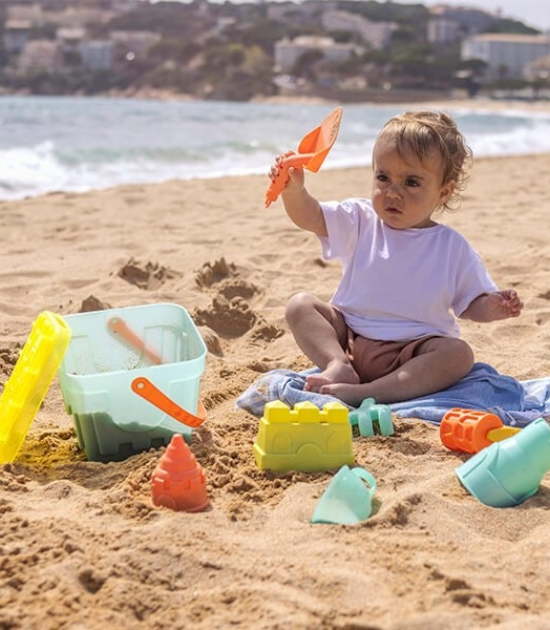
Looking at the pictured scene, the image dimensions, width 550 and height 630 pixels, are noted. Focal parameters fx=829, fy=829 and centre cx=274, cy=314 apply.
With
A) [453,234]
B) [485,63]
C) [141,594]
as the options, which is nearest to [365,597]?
[141,594]

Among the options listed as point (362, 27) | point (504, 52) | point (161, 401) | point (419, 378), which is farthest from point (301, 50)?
point (161, 401)

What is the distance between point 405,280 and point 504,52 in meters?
79.3

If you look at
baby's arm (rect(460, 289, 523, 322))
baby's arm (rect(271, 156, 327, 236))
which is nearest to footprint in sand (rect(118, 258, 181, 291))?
baby's arm (rect(271, 156, 327, 236))

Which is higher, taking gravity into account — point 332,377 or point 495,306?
point 495,306

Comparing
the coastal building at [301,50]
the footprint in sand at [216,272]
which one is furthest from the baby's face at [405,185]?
the coastal building at [301,50]

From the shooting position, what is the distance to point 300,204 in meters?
2.67

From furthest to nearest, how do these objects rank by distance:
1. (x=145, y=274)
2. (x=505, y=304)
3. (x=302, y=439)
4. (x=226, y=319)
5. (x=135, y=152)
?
(x=135, y=152)
(x=145, y=274)
(x=226, y=319)
(x=505, y=304)
(x=302, y=439)

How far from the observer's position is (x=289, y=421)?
197 centimetres

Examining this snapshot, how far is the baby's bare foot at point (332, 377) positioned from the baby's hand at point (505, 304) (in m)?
0.47

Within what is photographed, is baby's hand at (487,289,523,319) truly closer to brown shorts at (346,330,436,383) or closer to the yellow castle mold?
brown shorts at (346,330,436,383)

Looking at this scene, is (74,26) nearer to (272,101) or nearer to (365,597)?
(272,101)

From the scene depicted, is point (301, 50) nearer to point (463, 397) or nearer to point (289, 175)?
point (289, 175)

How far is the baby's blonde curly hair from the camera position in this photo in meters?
2.48

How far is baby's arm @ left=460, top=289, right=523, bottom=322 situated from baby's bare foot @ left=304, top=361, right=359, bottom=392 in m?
0.43
